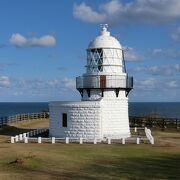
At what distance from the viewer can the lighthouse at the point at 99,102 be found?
38594 millimetres

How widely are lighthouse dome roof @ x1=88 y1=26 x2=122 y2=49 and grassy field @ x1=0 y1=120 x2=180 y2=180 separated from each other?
35.4 feet

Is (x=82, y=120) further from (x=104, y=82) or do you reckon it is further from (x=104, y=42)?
(x=104, y=42)

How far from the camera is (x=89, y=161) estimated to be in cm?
2706

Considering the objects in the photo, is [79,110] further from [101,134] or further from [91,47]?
[91,47]

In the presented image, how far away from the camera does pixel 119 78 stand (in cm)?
4116

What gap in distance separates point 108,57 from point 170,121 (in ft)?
45.7

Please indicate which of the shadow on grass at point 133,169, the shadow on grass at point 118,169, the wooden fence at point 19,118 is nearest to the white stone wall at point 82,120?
the shadow on grass at point 118,169

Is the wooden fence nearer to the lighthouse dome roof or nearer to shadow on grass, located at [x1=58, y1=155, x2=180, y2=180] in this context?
the lighthouse dome roof

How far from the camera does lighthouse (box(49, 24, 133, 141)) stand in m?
38.6

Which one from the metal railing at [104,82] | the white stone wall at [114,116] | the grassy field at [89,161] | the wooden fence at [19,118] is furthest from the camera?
the wooden fence at [19,118]

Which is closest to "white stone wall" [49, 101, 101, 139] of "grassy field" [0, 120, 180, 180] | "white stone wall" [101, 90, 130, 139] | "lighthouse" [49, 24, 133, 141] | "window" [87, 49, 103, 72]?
"lighthouse" [49, 24, 133, 141]

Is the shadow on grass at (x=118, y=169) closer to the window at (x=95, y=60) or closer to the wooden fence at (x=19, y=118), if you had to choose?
the window at (x=95, y=60)

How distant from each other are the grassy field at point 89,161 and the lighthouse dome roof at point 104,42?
10.8 meters

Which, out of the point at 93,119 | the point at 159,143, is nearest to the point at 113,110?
the point at 93,119
